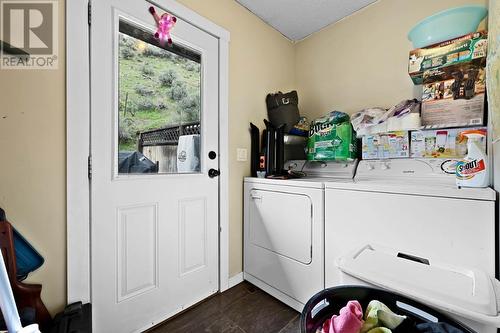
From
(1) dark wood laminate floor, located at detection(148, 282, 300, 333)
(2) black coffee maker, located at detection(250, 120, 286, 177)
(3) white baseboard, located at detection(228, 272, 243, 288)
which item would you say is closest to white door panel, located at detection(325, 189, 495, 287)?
(1) dark wood laminate floor, located at detection(148, 282, 300, 333)

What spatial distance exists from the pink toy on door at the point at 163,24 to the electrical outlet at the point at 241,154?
3.26ft

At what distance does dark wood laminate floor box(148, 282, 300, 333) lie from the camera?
1.37m

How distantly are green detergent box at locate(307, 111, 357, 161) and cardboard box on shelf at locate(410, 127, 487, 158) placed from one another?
40 centimetres

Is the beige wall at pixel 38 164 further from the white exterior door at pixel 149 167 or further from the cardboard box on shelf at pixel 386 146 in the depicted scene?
the cardboard box on shelf at pixel 386 146

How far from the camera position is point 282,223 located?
5.27 feet

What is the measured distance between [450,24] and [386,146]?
78 centimetres

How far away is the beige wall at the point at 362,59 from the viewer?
1704mm

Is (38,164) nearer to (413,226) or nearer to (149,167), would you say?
(149,167)

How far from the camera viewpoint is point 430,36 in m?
1.34

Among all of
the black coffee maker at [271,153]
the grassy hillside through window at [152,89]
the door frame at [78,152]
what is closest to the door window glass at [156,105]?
the grassy hillside through window at [152,89]

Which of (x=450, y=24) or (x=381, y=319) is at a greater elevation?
(x=450, y=24)

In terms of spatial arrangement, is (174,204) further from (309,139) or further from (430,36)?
(430,36)

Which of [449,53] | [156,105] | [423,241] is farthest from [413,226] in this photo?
[156,105]

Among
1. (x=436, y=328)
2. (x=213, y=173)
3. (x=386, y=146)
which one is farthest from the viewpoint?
(x=213, y=173)
